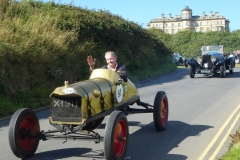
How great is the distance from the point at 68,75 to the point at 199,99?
5504 millimetres

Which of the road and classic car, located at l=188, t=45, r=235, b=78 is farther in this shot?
classic car, located at l=188, t=45, r=235, b=78

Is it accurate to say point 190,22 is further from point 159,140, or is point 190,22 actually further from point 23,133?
point 23,133

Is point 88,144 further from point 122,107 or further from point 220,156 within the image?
point 220,156

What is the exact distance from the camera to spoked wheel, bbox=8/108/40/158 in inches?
247

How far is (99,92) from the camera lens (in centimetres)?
671

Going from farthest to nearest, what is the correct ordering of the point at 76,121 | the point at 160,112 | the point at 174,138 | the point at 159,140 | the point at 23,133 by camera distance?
the point at 160,112, the point at 174,138, the point at 159,140, the point at 23,133, the point at 76,121

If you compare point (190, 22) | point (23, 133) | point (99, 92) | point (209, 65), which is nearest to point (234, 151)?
point (99, 92)

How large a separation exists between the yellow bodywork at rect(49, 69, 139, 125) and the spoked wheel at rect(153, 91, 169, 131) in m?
0.53

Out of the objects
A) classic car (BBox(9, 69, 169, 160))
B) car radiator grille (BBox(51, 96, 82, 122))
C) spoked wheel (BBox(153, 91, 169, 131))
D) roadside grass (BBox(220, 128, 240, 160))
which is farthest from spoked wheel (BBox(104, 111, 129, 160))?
spoked wheel (BBox(153, 91, 169, 131))

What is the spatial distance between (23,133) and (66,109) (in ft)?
2.76

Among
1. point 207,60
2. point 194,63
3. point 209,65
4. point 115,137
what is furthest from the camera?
point 207,60

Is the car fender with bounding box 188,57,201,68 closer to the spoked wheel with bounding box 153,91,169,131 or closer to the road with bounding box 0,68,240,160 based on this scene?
the road with bounding box 0,68,240,160

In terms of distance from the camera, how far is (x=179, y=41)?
271ft

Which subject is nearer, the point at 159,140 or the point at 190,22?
the point at 159,140
